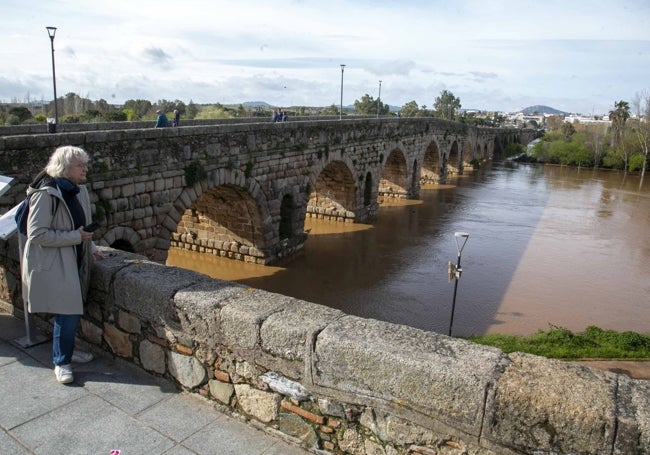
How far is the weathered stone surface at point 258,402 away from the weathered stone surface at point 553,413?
1.11 meters

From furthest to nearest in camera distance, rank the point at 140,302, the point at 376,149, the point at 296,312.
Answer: the point at 376,149, the point at 140,302, the point at 296,312

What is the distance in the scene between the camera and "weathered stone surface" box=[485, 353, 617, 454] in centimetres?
199

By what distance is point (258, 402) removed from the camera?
9.11 ft

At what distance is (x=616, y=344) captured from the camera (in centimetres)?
990

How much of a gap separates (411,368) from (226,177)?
9.85 metres

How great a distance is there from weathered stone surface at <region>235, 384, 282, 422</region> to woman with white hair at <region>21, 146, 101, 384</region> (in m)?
1.09

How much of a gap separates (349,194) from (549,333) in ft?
34.8

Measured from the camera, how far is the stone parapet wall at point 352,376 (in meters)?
2.08

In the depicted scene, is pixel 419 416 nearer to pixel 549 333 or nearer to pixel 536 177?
pixel 549 333

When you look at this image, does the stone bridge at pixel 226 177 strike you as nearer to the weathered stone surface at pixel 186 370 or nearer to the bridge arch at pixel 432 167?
the weathered stone surface at pixel 186 370

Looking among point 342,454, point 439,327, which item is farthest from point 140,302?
point 439,327

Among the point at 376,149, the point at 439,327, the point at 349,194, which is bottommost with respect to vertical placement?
the point at 439,327

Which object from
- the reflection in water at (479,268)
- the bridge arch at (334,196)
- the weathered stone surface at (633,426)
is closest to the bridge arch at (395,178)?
the reflection in water at (479,268)

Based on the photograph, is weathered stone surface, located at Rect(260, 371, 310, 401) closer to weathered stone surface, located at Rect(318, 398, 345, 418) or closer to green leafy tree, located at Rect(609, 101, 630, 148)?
weathered stone surface, located at Rect(318, 398, 345, 418)
